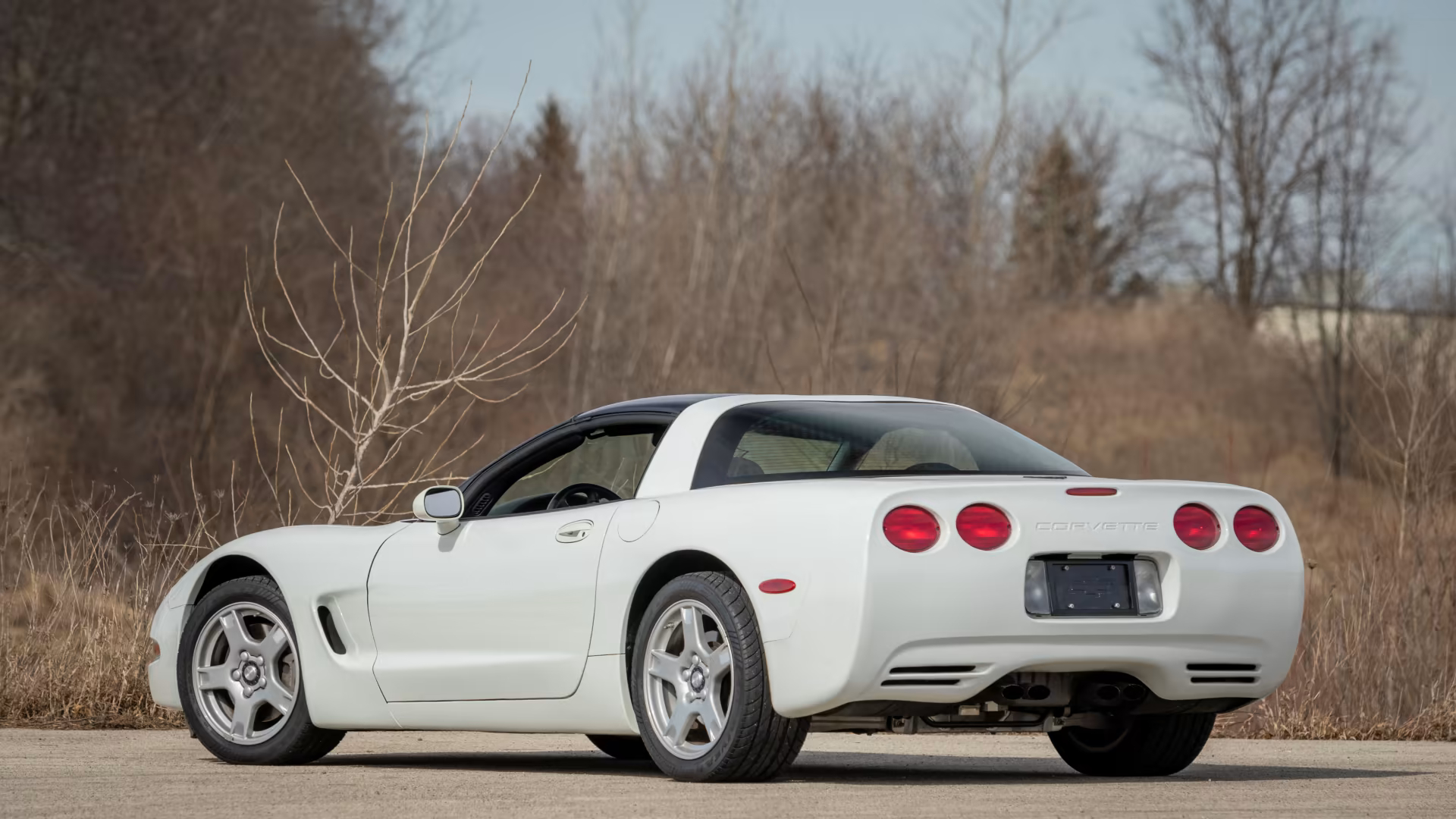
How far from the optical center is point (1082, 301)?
46750 millimetres

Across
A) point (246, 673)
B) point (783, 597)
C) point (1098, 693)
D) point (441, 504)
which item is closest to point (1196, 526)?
point (1098, 693)

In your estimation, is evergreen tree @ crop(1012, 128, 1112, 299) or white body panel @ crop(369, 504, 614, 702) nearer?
white body panel @ crop(369, 504, 614, 702)

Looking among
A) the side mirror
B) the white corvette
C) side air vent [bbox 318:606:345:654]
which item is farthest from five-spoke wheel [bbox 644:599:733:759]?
side air vent [bbox 318:606:345:654]

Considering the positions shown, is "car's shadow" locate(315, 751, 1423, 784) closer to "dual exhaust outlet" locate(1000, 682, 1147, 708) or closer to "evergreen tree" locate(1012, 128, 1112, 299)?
"dual exhaust outlet" locate(1000, 682, 1147, 708)

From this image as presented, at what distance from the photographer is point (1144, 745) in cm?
703

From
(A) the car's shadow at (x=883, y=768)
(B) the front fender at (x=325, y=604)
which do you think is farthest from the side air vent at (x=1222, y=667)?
(B) the front fender at (x=325, y=604)

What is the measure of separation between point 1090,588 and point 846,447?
3.47ft

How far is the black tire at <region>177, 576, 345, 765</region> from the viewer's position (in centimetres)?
742

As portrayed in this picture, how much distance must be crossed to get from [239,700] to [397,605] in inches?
33.0

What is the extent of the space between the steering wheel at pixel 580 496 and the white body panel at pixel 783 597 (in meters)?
0.18

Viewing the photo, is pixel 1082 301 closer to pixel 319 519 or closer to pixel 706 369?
pixel 706 369

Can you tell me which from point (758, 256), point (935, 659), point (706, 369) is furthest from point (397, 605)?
point (758, 256)

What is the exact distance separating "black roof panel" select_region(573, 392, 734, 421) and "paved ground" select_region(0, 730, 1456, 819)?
1309mm

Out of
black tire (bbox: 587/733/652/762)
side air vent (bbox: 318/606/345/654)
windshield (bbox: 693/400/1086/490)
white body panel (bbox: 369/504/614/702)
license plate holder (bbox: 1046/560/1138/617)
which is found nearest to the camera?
license plate holder (bbox: 1046/560/1138/617)
